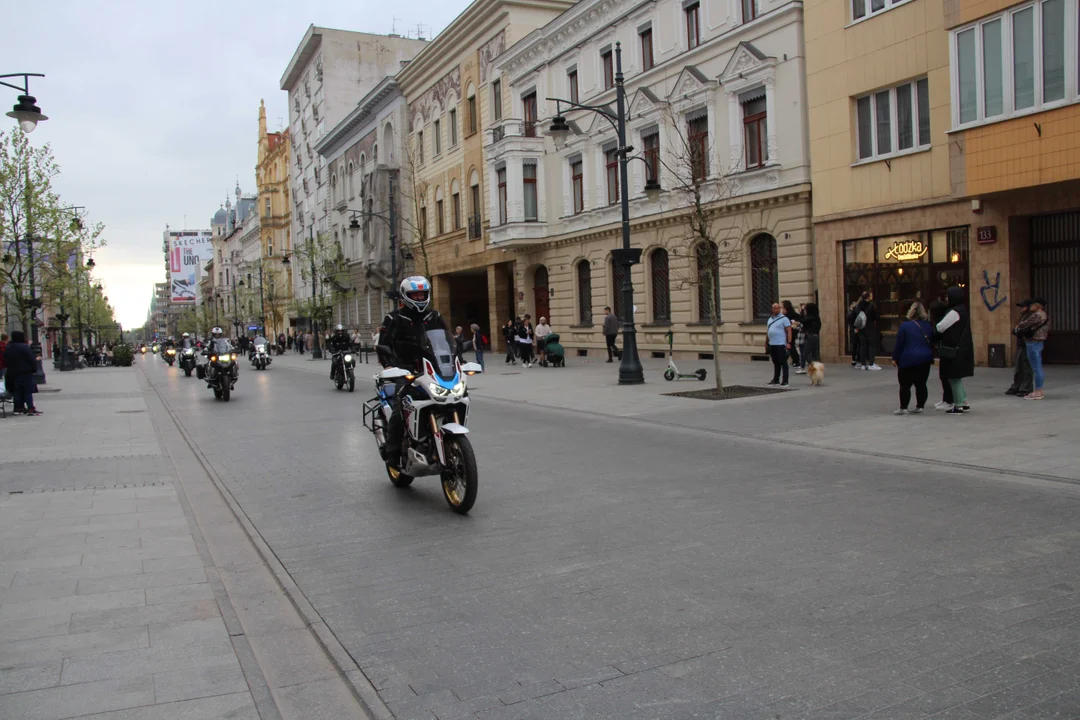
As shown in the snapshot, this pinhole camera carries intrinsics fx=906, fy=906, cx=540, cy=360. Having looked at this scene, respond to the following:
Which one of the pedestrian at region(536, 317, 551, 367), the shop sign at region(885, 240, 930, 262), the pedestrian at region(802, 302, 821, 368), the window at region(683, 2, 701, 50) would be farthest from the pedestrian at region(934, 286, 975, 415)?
the pedestrian at region(536, 317, 551, 367)

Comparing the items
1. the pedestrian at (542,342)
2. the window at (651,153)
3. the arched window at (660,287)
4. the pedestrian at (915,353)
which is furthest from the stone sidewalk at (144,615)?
the window at (651,153)

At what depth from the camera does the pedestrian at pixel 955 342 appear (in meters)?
11.8

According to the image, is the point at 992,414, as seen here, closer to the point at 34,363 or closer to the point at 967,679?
the point at 967,679

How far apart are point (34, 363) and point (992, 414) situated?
16.6 metres

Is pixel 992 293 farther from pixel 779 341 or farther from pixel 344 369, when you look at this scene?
pixel 344 369

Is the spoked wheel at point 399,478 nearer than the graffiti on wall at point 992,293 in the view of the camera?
Yes

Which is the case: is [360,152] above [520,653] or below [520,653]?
above

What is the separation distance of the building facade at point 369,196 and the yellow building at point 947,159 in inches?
1080

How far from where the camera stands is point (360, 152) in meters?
58.7

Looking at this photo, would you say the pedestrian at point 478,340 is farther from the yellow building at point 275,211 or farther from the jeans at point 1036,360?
the yellow building at point 275,211

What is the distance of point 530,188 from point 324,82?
3619 cm

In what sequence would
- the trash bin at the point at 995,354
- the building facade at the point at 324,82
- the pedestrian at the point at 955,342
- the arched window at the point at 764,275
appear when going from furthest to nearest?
1. the building facade at the point at 324,82
2. the arched window at the point at 764,275
3. the trash bin at the point at 995,354
4. the pedestrian at the point at 955,342

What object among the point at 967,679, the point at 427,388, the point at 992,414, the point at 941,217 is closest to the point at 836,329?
the point at 941,217

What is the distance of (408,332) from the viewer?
25.5 ft
